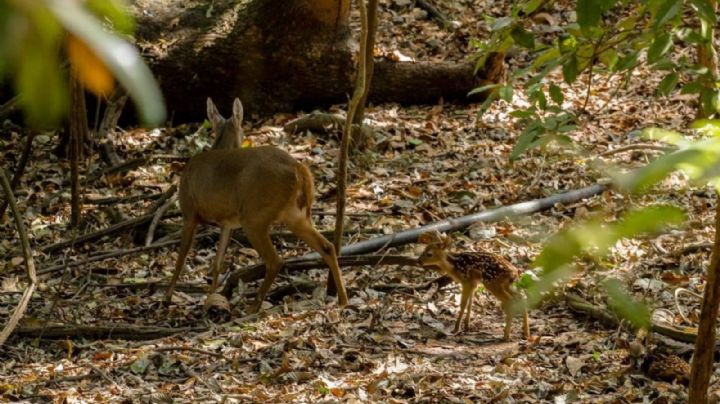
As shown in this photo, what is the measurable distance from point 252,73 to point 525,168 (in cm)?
347

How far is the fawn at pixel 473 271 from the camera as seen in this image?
6371 millimetres

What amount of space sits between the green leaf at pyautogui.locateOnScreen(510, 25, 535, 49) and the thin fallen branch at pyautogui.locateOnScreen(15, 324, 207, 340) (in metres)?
3.93

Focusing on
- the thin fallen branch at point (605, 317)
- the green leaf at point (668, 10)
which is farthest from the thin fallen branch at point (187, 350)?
the green leaf at point (668, 10)

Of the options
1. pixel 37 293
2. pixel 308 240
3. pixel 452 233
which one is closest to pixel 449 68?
pixel 452 233

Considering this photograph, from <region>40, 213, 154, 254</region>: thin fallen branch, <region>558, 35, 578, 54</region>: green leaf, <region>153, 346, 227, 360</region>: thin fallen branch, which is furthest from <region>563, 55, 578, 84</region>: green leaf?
<region>40, 213, 154, 254</region>: thin fallen branch

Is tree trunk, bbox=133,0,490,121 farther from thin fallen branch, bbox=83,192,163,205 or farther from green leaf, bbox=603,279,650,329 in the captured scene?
green leaf, bbox=603,279,650,329

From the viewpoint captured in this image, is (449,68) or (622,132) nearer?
(622,132)

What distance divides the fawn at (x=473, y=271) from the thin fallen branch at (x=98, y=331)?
183 cm

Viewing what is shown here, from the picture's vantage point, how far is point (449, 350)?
6.44 meters

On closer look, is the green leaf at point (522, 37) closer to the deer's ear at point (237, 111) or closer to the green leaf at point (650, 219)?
the green leaf at point (650, 219)

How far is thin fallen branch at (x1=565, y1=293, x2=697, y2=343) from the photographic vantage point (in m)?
5.96

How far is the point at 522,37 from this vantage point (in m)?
3.86

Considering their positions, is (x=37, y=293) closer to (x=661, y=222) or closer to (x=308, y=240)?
(x=308, y=240)

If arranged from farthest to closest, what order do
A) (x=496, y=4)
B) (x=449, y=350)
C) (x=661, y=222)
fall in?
(x=496, y=4)
(x=449, y=350)
(x=661, y=222)
